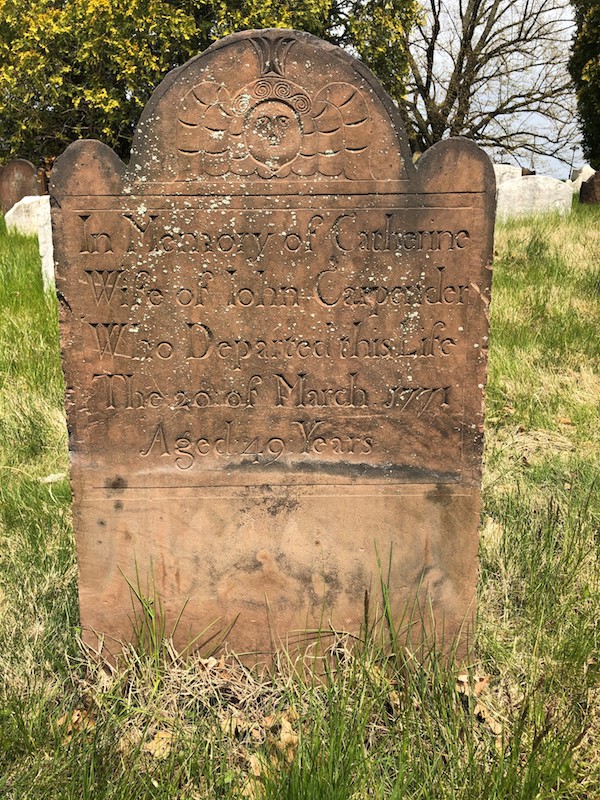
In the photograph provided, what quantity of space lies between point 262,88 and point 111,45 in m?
14.7

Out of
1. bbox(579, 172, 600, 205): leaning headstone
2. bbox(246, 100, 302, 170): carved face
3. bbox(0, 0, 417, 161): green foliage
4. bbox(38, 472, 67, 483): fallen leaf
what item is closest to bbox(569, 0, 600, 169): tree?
bbox(0, 0, 417, 161): green foliage

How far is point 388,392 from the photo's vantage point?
254 centimetres

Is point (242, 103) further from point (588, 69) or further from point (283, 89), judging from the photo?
point (588, 69)

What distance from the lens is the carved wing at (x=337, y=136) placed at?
7.67 ft

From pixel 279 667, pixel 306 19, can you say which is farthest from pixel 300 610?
pixel 306 19

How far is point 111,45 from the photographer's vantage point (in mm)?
15078

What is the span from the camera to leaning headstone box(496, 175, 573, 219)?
12.2m

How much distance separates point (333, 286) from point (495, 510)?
1662mm

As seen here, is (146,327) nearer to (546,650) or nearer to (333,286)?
(333,286)

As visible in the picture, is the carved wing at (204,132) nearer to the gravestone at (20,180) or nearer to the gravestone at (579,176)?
the gravestone at (20,180)

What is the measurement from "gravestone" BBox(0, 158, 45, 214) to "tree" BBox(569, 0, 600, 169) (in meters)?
13.2

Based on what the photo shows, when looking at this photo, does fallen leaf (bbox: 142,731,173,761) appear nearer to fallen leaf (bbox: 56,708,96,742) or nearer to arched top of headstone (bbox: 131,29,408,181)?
fallen leaf (bbox: 56,708,96,742)

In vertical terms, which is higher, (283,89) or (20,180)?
(20,180)

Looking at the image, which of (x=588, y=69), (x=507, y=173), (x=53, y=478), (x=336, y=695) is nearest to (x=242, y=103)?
(x=336, y=695)
